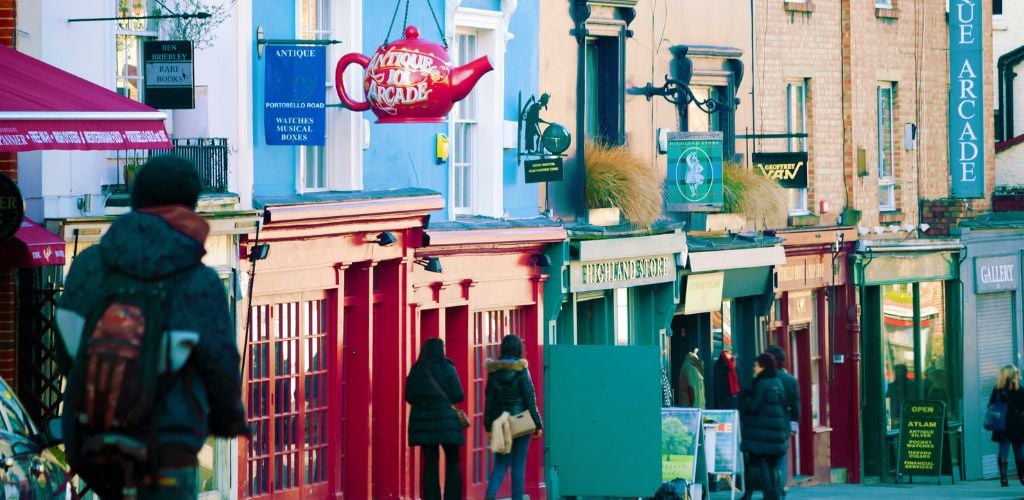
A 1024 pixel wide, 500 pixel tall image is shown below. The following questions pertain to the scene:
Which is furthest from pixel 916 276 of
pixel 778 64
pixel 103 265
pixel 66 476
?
pixel 103 265

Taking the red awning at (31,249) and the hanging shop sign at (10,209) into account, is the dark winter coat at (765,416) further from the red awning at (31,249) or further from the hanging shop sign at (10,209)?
the hanging shop sign at (10,209)

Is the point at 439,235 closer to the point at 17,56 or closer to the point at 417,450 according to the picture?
the point at 417,450

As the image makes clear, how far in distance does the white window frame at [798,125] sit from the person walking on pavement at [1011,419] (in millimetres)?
4193

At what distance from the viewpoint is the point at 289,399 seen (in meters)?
18.2

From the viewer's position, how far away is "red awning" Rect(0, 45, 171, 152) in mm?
11969

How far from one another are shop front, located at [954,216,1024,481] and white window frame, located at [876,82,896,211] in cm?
158

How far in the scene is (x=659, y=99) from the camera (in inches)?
1029

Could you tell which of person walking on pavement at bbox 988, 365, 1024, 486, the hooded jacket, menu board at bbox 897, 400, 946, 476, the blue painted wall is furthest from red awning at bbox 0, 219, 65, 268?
menu board at bbox 897, 400, 946, 476

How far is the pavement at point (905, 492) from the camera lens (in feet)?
84.7

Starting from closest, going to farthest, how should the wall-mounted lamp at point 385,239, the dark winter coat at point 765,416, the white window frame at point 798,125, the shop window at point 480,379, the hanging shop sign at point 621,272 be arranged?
1. the wall-mounted lamp at point 385,239
2. the dark winter coat at point 765,416
3. the shop window at point 480,379
4. the hanging shop sign at point 621,272
5. the white window frame at point 798,125

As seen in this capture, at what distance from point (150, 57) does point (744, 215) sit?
1317cm

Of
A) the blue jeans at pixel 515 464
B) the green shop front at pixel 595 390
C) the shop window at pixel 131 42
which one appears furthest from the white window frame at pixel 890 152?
the shop window at pixel 131 42

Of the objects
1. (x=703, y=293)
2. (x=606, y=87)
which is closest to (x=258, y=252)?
(x=606, y=87)

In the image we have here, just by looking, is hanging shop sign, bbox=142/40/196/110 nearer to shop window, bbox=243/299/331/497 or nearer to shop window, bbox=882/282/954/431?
shop window, bbox=243/299/331/497
